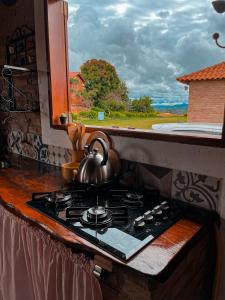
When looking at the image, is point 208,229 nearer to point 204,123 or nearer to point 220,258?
point 220,258

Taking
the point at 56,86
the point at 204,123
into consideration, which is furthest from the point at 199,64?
the point at 56,86

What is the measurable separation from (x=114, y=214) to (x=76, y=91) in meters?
1.04

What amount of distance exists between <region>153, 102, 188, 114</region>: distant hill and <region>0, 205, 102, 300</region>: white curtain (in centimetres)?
79

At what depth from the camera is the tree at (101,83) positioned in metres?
1.35

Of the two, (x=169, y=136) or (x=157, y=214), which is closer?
(x=157, y=214)

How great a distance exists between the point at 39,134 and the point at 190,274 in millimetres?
1398

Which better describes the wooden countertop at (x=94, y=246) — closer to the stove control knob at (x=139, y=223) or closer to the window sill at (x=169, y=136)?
the stove control knob at (x=139, y=223)

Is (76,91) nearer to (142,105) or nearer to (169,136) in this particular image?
(142,105)

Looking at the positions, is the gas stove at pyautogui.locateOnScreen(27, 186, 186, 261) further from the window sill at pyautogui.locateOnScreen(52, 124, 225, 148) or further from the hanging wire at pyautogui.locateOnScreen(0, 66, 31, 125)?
the hanging wire at pyautogui.locateOnScreen(0, 66, 31, 125)

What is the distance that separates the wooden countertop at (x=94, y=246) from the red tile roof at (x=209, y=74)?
2.00 feet

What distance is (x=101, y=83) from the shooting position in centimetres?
145

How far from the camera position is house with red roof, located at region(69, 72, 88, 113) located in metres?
1.58

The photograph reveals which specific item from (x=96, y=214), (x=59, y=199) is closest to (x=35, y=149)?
(x=59, y=199)

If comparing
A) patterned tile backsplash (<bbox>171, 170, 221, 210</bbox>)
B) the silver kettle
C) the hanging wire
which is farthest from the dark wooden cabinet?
the hanging wire
